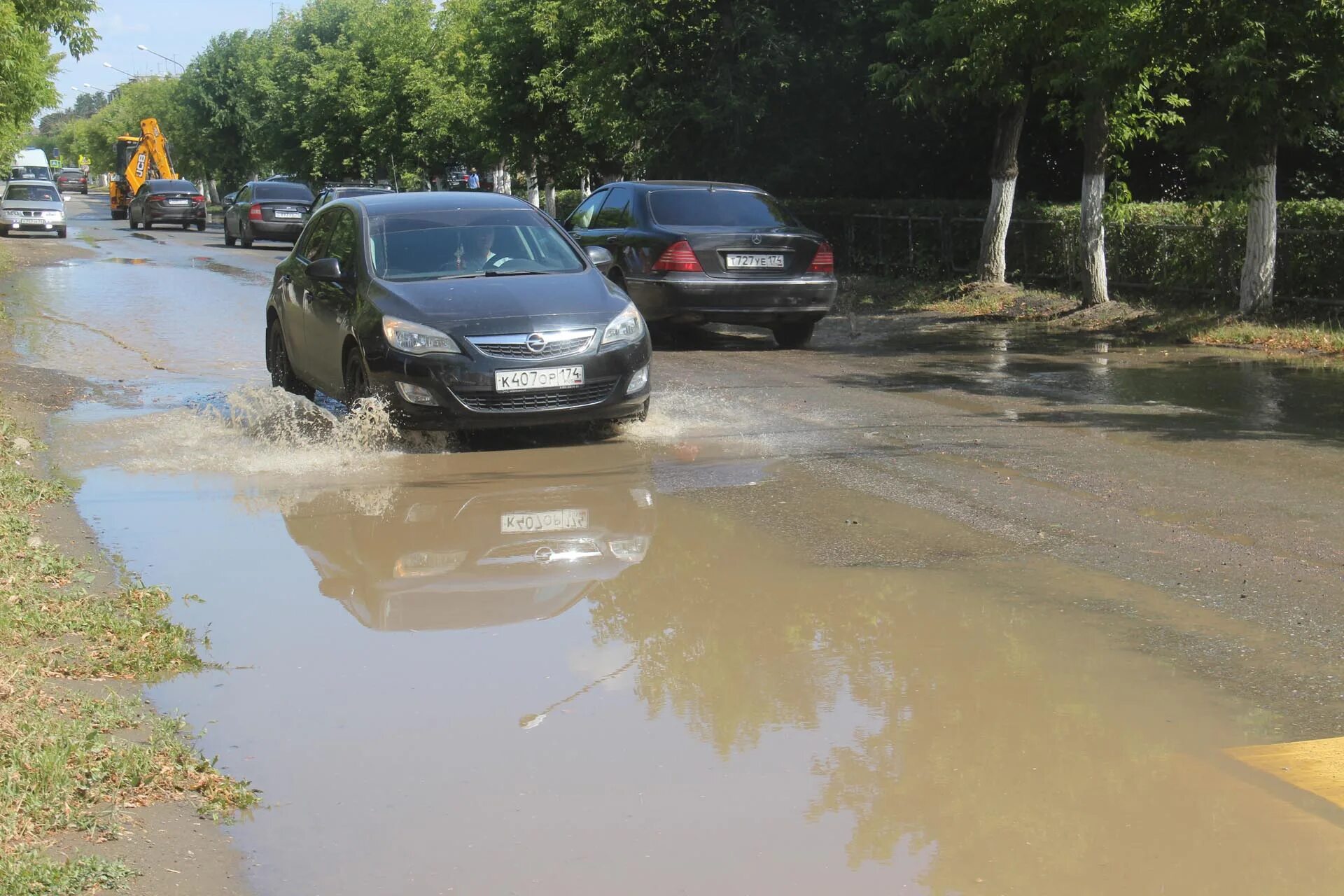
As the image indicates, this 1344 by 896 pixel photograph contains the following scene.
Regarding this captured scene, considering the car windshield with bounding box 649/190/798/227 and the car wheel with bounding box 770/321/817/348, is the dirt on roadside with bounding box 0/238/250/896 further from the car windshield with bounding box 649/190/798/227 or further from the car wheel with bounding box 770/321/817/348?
the car wheel with bounding box 770/321/817/348

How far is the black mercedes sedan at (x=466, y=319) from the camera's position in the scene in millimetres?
9203

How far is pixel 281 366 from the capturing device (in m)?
12.2

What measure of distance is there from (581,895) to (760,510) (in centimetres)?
423

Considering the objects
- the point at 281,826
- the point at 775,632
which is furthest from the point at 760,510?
the point at 281,826

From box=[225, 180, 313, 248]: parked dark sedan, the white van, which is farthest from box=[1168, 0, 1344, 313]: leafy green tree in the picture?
the white van

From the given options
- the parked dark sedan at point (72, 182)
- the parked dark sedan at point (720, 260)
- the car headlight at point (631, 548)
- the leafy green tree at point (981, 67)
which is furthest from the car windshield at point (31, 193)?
the parked dark sedan at point (72, 182)

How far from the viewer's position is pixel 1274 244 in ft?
53.0

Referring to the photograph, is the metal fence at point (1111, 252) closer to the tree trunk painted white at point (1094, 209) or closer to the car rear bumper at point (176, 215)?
the tree trunk painted white at point (1094, 209)

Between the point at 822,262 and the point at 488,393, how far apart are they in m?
6.69

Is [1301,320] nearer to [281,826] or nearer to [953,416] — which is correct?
[953,416]

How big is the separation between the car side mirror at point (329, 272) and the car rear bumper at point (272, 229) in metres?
29.5

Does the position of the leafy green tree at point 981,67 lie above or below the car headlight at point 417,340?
above

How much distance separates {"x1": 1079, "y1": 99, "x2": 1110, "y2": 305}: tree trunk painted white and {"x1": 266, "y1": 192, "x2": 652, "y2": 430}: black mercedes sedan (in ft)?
29.9

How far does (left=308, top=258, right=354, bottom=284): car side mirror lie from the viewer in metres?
10.2
